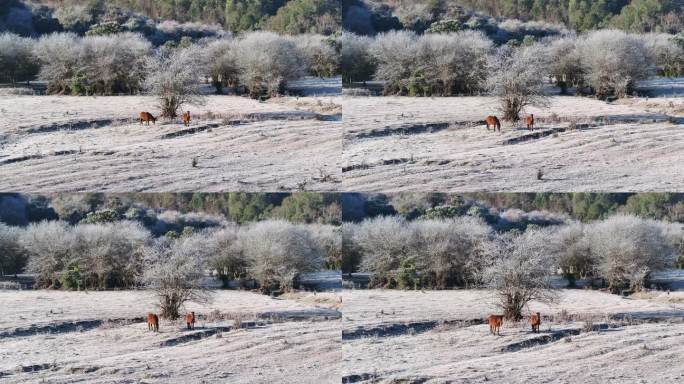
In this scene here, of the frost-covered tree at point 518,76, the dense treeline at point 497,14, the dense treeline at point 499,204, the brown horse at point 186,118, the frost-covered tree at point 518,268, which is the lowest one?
the frost-covered tree at point 518,268

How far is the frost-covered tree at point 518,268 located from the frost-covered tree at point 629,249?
840 millimetres

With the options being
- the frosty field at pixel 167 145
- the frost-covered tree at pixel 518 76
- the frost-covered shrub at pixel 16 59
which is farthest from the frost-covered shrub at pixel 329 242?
the frost-covered shrub at pixel 16 59

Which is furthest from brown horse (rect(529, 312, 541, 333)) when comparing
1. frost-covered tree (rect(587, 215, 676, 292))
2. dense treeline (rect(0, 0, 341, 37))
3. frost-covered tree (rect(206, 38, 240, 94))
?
frost-covered tree (rect(206, 38, 240, 94))

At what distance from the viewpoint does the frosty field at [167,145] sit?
17.0 m

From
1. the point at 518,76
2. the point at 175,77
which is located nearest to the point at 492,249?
the point at 518,76

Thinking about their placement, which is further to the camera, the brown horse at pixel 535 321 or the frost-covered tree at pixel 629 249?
the frost-covered tree at pixel 629 249

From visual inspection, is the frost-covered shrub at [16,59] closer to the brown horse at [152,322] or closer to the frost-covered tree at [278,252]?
the frost-covered tree at [278,252]

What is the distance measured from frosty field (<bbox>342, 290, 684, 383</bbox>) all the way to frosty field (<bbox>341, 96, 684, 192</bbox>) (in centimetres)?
152

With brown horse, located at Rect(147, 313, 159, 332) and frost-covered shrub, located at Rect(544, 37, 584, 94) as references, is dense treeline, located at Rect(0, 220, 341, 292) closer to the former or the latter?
brown horse, located at Rect(147, 313, 159, 332)

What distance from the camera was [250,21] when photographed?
17688mm

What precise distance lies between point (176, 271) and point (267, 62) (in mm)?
3434

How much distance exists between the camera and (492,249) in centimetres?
1570

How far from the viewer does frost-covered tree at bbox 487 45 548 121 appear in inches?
671

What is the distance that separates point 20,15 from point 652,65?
29.4 ft
